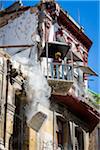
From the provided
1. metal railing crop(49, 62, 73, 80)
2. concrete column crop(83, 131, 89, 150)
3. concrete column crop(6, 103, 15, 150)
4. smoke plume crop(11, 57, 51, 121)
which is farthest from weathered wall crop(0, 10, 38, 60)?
concrete column crop(6, 103, 15, 150)

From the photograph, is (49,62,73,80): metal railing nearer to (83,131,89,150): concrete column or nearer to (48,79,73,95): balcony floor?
(48,79,73,95): balcony floor

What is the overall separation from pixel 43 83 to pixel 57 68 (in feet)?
2.74

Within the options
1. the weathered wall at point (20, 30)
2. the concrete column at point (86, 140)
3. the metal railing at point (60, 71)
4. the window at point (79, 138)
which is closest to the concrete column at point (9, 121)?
the metal railing at point (60, 71)

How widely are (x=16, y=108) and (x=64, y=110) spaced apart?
98.6 inches

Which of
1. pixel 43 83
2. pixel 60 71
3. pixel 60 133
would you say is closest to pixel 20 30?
pixel 60 71

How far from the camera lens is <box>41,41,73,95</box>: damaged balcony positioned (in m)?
20.7

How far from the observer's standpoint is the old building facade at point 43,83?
63.4 ft

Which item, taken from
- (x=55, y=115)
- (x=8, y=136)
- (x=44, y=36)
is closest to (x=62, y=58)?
(x=44, y=36)

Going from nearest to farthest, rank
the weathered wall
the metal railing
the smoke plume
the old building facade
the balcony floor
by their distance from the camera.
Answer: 1. the old building facade
2. the smoke plume
3. the balcony floor
4. the metal railing
5. the weathered wall

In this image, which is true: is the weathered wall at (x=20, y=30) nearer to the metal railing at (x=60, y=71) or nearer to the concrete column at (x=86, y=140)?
the metal railing at (x=60, y=71)

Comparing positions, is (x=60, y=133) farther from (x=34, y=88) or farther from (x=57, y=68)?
(x=57, y=68)

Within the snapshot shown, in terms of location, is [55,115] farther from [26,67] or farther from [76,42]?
[76,42]

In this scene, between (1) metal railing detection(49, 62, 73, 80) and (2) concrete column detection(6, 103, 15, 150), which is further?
(1) metal railing detection(49, 62, 73, 80)

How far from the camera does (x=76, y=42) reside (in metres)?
25.7
